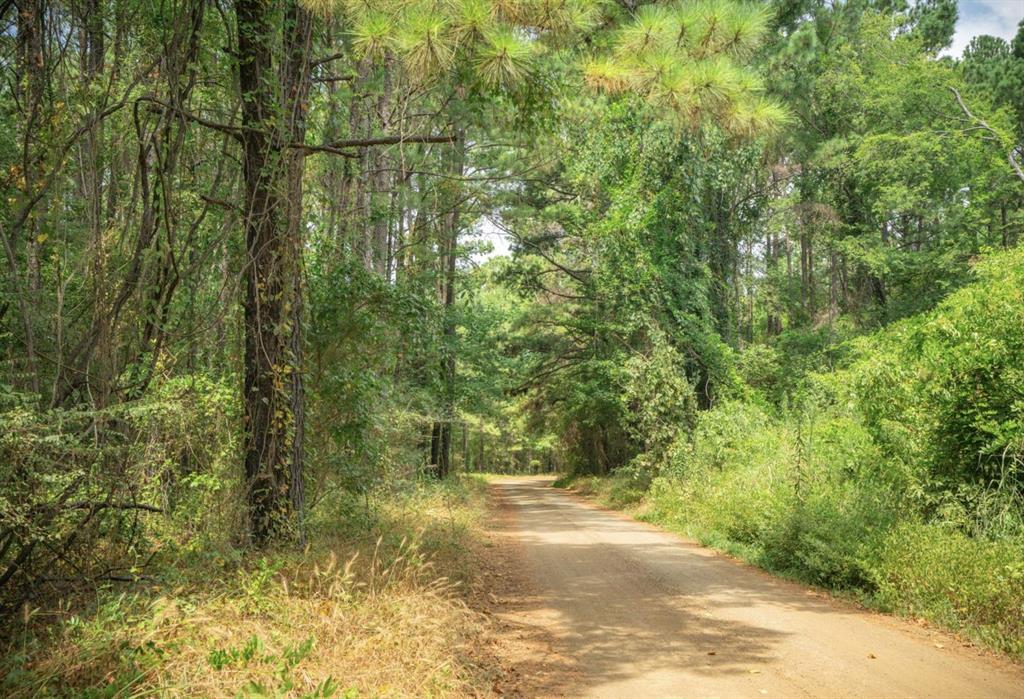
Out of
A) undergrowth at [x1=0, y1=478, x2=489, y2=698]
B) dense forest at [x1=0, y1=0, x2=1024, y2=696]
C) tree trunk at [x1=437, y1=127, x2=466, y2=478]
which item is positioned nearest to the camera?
undergrowth at [x1=0, y1=478, x2=489, y2=698]

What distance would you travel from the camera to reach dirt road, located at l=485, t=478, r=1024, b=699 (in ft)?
16.9

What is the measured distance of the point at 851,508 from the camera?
974 cm

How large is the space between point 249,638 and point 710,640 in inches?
148

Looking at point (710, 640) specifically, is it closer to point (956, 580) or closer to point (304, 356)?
point (956, 580)

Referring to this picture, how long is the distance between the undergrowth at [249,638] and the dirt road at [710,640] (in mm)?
861

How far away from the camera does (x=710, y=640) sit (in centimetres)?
639

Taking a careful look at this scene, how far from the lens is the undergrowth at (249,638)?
3.99 meters

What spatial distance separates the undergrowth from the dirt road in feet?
2.82

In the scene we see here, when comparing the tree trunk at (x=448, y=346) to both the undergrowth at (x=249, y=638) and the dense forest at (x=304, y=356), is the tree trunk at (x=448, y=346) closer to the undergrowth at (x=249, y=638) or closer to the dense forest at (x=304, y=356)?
the dense forest at (x=304, y=356)

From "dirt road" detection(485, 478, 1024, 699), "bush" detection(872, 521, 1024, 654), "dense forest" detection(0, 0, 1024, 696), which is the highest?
"dense forest" detection(0, 0, 1024, 696)

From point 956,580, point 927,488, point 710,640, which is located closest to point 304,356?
point 710,640

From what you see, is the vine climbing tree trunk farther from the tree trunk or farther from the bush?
the tree trunk

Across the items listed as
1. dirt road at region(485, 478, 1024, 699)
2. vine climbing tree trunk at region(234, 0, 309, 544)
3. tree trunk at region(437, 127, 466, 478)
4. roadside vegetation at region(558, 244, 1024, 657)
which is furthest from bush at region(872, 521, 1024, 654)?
tree trunk at region(437, 127, 466, 478)

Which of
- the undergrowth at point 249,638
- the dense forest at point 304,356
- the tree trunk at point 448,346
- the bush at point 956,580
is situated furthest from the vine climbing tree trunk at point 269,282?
the tree trunk at point 448,346
